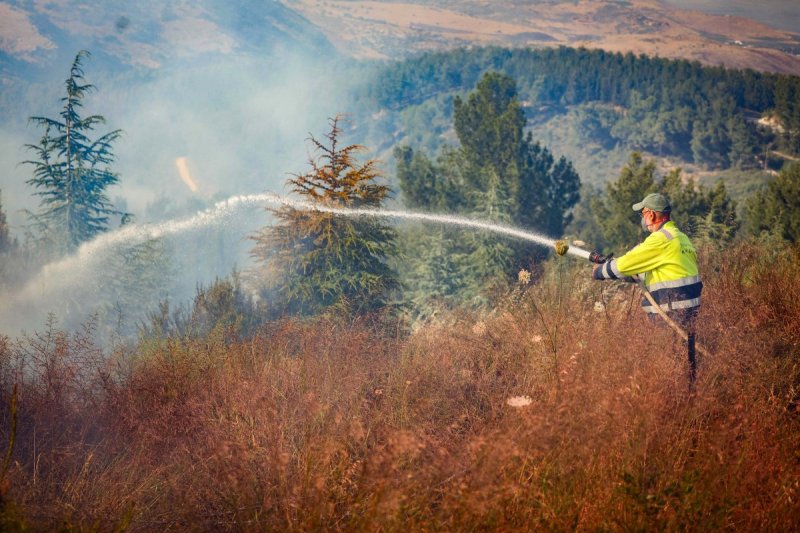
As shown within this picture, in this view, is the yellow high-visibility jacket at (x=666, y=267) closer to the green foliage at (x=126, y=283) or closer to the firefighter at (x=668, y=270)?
the firefighter at (x=668, y=270)

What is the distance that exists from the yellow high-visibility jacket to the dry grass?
36 centimetres

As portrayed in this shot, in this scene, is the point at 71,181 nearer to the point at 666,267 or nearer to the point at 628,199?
the point at 666,267

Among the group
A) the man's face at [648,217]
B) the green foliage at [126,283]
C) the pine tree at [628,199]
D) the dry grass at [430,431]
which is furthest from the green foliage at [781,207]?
the green foliage at [126,283]

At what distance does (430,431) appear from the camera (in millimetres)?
4309

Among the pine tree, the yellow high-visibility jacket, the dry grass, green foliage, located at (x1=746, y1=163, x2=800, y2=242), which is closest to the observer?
the dry grass

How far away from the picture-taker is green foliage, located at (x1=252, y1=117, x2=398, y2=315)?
10.5 metres

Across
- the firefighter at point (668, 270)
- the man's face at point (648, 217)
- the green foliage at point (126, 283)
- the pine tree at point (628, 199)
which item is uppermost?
the man's face at point (648, 217)

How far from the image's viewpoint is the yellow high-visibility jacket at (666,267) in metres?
4.91

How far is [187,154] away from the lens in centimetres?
19100

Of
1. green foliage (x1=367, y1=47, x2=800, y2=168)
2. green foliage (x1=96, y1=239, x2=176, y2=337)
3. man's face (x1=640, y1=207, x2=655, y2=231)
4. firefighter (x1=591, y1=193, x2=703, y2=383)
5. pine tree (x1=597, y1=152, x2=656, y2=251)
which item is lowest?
green foliage (x1=96, y1=239, x2=176, y2=337)

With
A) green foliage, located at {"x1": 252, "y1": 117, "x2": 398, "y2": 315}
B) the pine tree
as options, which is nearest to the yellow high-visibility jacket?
green foliage, located at {"x1": 252, "y1": 117, "x2": 398, "y2": 315}

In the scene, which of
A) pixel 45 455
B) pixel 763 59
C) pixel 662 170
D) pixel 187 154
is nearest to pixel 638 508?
pixel 45 455

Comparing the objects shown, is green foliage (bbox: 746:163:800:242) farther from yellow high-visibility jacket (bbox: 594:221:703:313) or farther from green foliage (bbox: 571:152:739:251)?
yellow high-visibility jacket (bbox: 594:221:703:313)

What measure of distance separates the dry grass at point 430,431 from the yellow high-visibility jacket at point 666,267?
1.17 ft
